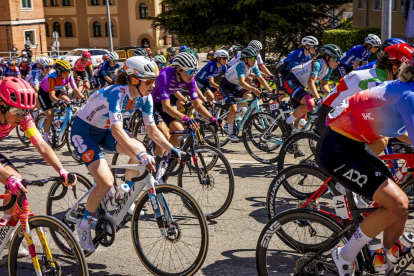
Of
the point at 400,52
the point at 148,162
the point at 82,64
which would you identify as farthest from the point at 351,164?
the point at 82,64

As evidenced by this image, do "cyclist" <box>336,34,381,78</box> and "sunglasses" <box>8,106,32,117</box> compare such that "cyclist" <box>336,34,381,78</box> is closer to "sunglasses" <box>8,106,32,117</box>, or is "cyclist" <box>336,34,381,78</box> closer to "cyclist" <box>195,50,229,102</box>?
"cyclist" <box>195,50,229,102</box>

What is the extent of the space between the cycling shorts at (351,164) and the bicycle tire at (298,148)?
8.27 ft

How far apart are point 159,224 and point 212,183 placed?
1.99m

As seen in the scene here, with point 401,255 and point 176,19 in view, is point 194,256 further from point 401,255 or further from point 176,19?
point 176,19

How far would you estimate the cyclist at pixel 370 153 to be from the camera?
3.88 m

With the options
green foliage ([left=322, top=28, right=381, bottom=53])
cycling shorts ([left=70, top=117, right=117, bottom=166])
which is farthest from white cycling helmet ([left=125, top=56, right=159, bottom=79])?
green foliage ([left=322, top=28, right=381, bottom=53])

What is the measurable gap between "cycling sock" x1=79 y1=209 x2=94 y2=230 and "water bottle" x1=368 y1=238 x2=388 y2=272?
2695 millimetres

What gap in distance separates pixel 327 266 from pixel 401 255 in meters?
0.57

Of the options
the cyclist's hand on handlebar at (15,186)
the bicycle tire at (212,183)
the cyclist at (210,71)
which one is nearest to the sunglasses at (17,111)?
the cyclist's hand on handlebar at (15,186)

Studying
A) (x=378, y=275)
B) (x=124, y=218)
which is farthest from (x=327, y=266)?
(x=124, y=218)

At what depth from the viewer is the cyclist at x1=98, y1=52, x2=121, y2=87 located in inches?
691

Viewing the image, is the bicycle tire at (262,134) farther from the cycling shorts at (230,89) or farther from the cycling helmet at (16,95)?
the cycling helmet at (16,95)

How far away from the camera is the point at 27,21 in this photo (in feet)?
180

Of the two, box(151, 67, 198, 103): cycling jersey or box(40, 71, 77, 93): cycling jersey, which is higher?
box(151, 67, 198, 103): cycling jersey
